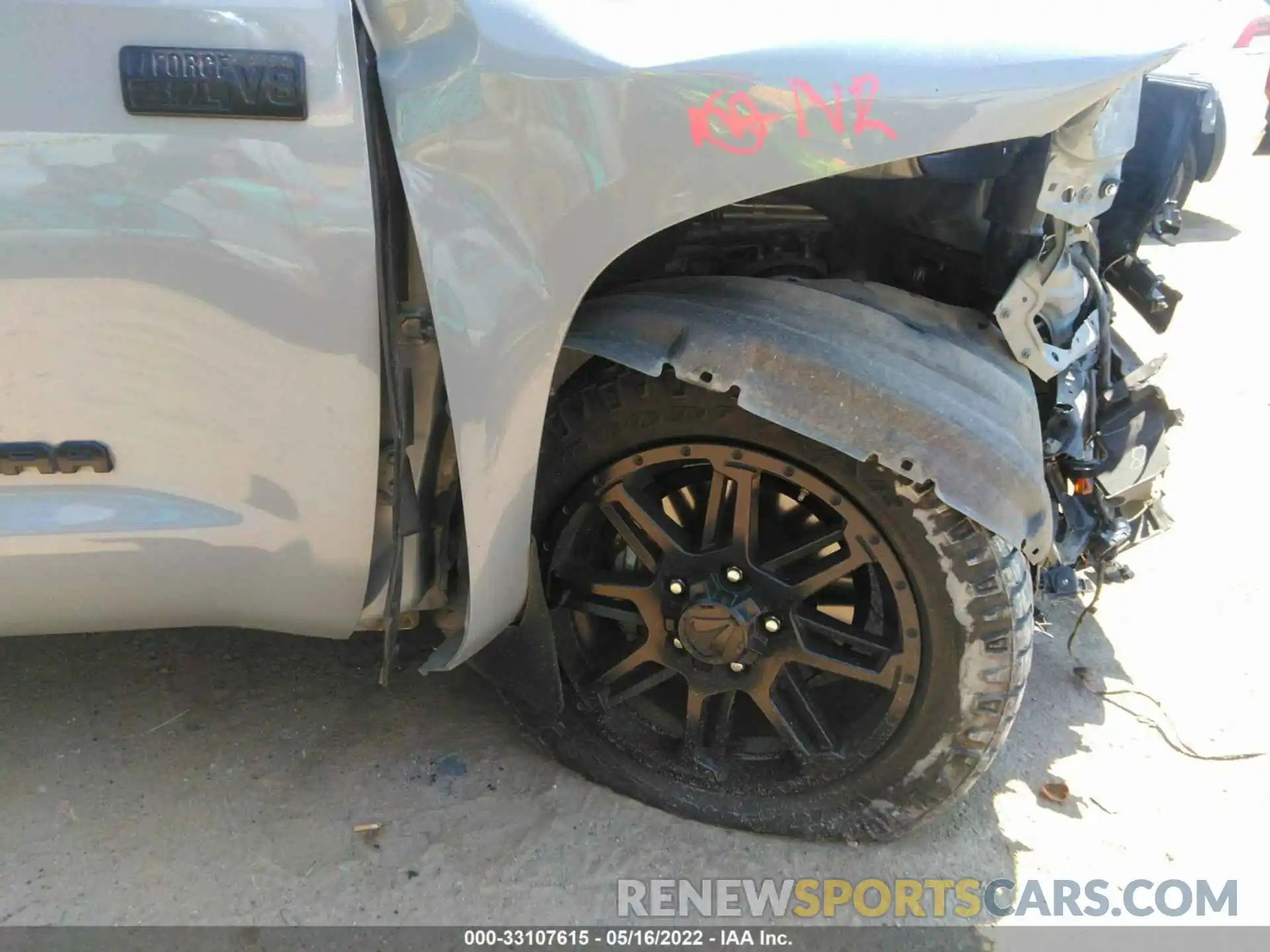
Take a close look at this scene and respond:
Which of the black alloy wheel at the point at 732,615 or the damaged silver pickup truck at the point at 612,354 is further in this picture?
the black alloy wheel at the point at 732,615

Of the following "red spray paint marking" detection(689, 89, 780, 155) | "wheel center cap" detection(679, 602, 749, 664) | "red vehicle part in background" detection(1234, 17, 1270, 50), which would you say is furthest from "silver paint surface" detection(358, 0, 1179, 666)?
"red vehicle part in background" detection(1234, 17, 1270, 50)

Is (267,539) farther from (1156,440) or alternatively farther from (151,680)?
(1156,440)

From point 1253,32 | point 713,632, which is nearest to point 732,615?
point 713,632

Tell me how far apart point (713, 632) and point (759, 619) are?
0.10m

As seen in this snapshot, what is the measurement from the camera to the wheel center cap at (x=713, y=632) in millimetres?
1978

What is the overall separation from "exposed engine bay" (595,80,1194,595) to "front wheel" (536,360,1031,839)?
266 mm

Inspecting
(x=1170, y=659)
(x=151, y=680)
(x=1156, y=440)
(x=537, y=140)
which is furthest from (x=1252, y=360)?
(x=151, y=680)

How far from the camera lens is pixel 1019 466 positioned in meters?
1.78

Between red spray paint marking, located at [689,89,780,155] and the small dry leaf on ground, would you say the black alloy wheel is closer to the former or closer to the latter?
the small dry leaf on ground

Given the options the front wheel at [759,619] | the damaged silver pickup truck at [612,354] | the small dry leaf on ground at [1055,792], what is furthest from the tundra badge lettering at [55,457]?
the small dry leaf on ground at [1055,792]

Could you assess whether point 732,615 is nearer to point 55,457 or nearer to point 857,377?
point 857,377

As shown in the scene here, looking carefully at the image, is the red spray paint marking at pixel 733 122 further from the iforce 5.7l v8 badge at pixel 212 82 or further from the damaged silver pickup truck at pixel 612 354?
the iforce 5.7l v8 badge at pixel 212 82

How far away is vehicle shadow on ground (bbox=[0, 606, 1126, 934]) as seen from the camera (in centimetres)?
200

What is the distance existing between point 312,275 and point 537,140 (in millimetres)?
406
